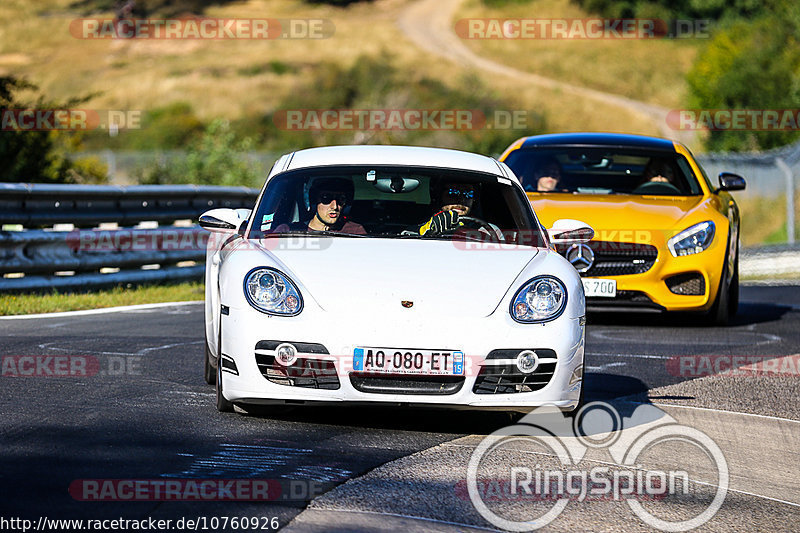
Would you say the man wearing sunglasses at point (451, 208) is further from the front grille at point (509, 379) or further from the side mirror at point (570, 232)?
the front grille at point (509, 379)

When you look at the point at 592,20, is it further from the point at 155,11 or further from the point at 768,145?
the point at 768,145

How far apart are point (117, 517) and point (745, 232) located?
2569cm

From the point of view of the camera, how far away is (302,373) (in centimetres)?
613

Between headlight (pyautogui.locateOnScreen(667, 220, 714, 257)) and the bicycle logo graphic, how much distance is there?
437 cm

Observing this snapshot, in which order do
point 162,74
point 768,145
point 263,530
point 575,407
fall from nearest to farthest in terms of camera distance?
point 263,530 < point 575,407 < point 768,145 < point 162,74

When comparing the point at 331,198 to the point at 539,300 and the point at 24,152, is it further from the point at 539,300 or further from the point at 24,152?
the point at 24,152

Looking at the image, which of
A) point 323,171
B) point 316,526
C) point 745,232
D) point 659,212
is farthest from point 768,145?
point 316,526

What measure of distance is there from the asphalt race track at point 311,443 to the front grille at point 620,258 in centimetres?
→ 160

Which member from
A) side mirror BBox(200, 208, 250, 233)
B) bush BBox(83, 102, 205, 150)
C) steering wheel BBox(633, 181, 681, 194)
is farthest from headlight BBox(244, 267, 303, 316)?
bush BBox(83, 102, 205, 150)

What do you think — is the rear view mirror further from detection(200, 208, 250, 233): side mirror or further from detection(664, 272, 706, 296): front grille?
detection(664, 272, 706, 296): front grille

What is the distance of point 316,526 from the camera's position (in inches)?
176

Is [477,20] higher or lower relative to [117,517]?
higher

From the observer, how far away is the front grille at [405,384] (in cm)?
610

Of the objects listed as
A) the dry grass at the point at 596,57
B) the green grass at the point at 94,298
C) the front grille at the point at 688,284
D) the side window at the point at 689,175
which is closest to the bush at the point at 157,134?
the dry grass at the point at 596,57
